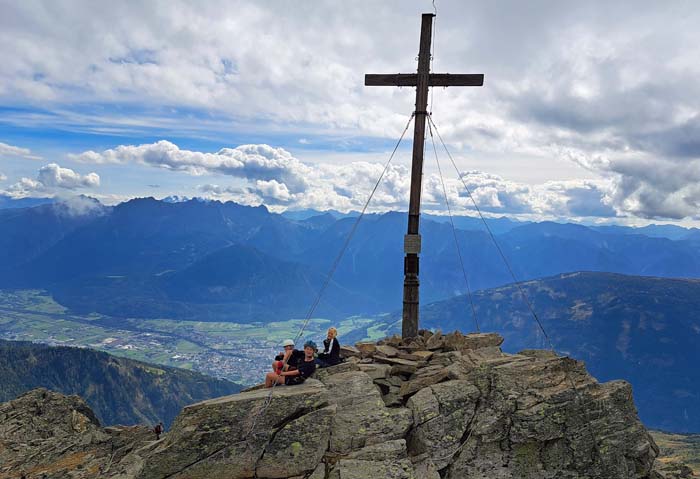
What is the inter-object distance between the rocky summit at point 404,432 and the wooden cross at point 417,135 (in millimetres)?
3225

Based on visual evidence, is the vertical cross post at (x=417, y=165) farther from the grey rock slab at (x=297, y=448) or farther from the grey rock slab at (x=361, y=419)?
the grey rock slab at (x=297, y=448)

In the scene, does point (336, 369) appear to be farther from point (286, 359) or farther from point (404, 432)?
point (404, 432)

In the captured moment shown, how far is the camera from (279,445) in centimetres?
1539

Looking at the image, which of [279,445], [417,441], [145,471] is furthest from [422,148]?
[145,471]

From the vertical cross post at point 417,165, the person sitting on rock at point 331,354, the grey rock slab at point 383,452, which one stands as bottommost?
the grey rock slab at point 383,452

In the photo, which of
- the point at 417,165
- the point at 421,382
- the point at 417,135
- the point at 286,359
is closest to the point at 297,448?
the point at 286,359

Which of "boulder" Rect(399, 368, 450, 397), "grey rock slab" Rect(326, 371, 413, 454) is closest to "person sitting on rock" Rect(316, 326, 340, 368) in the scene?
"grey rock slab" Rect(326, 371, 413, 454)

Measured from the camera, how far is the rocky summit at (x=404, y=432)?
15.2m

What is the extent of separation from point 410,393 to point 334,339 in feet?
13.5

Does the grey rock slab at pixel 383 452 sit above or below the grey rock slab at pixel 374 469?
above

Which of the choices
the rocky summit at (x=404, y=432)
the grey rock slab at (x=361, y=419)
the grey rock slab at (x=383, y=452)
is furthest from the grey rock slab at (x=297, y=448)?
the grey rock slab at (x=383, y=452)

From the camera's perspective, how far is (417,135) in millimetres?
23531

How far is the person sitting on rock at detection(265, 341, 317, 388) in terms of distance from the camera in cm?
1791

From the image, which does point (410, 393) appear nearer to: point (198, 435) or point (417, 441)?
point (417, 441)
